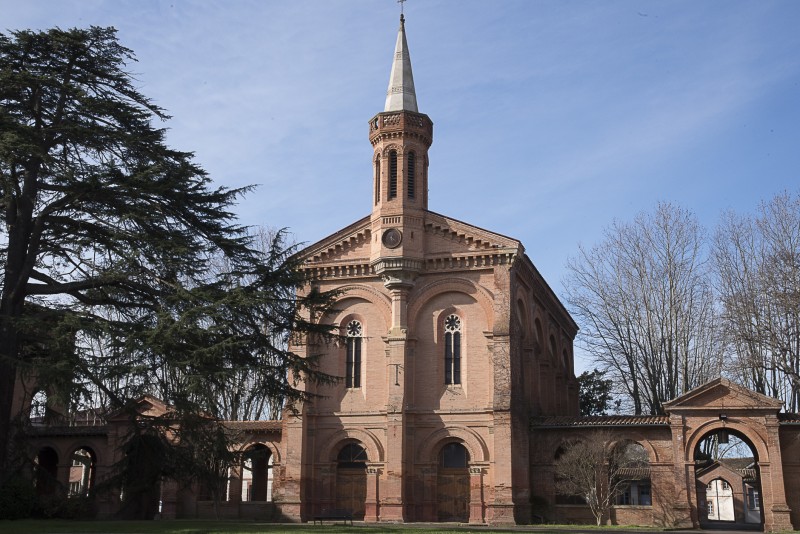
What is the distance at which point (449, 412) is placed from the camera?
34.5m

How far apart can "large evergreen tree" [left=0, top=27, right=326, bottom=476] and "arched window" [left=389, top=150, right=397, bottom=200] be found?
1440cm

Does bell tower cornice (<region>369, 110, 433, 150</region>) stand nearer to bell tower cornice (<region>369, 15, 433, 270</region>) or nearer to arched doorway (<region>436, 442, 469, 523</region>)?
bell tower cornice (<region>369, 15, 433, 270</region>)

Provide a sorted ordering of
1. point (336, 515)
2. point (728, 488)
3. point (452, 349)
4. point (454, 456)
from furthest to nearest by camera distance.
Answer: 1. point (728, 488)
2. point (452, 349)
3. point (454, 456)
4. point (336, 515)

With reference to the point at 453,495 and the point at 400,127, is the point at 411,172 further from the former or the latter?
the point at 453,495

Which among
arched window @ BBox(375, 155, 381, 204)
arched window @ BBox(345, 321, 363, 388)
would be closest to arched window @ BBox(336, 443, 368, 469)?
arched window @ BBox(345, 321, 363, 388)

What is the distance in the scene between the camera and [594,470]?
107ft

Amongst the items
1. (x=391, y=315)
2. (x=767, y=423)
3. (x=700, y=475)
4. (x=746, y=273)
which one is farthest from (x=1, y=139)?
(x=700, y=475)

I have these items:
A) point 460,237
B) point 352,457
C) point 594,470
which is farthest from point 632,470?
point 460,237

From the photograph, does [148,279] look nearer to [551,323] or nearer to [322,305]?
[322,305]

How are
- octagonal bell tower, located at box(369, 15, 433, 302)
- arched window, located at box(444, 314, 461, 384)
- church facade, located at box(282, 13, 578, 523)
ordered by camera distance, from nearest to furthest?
church facade, located at box(282, 13, 578, 523), arched window, located at box(444, 314, 461, 384), octagonal bell tower, located at box(369, 15, 433, 302)

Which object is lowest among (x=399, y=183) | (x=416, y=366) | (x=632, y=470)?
(x=632, y=470)

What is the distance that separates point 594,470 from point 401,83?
63.9ft

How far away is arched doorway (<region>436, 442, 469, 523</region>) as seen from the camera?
1334 inches

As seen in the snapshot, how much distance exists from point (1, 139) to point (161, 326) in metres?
5.93
